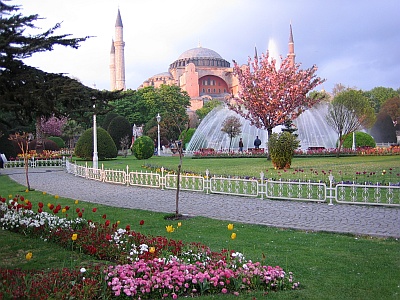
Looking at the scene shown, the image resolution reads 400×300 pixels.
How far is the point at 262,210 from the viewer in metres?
9.50

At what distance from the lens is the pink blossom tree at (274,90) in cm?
2559

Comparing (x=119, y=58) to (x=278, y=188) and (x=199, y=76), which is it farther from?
(x=278, y=188)

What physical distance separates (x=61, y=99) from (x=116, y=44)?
7594 centimetres

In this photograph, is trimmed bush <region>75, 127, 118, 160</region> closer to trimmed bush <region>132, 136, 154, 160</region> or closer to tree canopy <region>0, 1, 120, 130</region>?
trimmed bush <region>132, 136, 154, 160</region>

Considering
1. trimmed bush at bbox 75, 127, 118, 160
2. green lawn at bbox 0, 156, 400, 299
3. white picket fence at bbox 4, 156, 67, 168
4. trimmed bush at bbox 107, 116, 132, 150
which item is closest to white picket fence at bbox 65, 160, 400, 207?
green lawn at bbox 0, 156, 400, 299

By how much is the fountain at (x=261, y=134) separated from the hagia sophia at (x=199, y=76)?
43539mm

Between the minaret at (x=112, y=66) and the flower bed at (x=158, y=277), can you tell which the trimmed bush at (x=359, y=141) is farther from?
the minaret at (x=112, y=66)

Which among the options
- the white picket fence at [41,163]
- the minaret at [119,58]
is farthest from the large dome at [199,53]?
the white picket fence at [41,163]

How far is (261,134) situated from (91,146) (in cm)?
1704

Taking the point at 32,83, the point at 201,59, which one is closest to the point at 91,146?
the point at 32,83

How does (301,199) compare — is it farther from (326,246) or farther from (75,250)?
(75,250)

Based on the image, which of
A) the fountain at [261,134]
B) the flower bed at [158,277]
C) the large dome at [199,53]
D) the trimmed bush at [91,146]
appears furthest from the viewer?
the large dome at [199,53]

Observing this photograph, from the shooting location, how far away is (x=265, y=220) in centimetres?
839

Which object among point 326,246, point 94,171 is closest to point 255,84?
point 94,171
